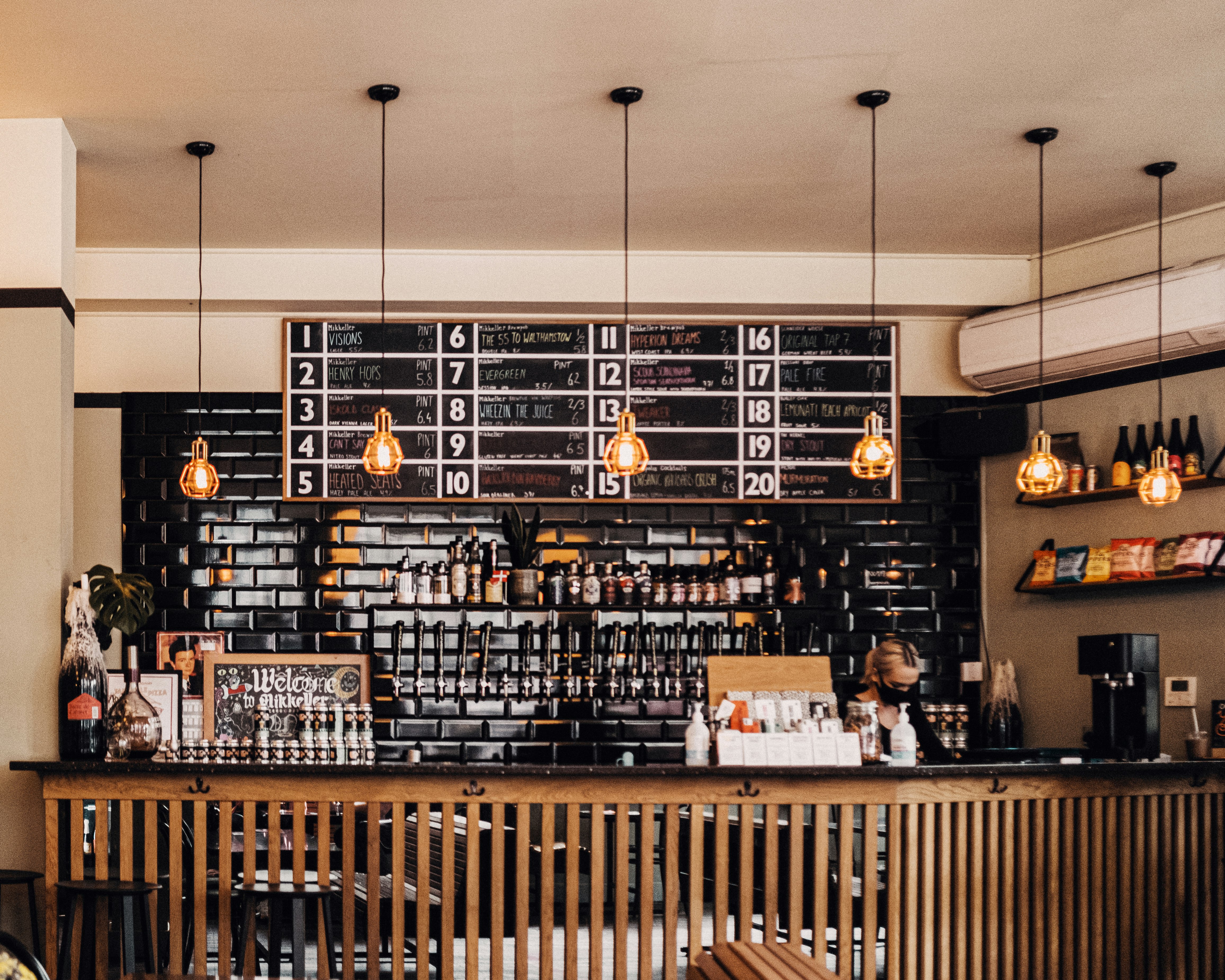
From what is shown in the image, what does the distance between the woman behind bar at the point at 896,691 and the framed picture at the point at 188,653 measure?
142 inches

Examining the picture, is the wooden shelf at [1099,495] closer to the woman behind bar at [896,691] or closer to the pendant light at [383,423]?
the woman behind bar at [896,691]

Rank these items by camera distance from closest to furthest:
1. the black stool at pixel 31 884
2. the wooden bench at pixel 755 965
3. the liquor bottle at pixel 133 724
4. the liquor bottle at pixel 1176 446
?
the wooden bench at pixel 755 965
the black stool at pixel 31 884
the liquor bottle at pixel 133 724
the liquor bottle at pixel 1176 446

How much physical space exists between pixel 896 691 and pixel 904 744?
66cm

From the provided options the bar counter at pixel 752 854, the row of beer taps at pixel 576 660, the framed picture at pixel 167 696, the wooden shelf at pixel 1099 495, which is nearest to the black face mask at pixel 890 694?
the bar counter at pixel 752 854

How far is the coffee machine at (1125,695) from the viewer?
15.7ft

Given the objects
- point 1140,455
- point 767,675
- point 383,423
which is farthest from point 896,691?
point 383,423

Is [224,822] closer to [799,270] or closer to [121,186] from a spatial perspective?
[121,186]

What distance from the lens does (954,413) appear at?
6.72 meters

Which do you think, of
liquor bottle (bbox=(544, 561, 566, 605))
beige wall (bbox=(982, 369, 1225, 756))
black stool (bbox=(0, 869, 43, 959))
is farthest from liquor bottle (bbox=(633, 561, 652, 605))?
black stool (bbox=(0, 869, 43, 959))

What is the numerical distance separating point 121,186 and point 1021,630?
528cm

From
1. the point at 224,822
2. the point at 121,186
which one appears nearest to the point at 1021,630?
the point at 224,822

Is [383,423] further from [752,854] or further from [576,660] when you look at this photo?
[576,660]

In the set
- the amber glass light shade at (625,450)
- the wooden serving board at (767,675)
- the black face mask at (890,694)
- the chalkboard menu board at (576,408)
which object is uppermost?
the chalkboard menu board at (576,408)

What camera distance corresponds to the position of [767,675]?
492cm
